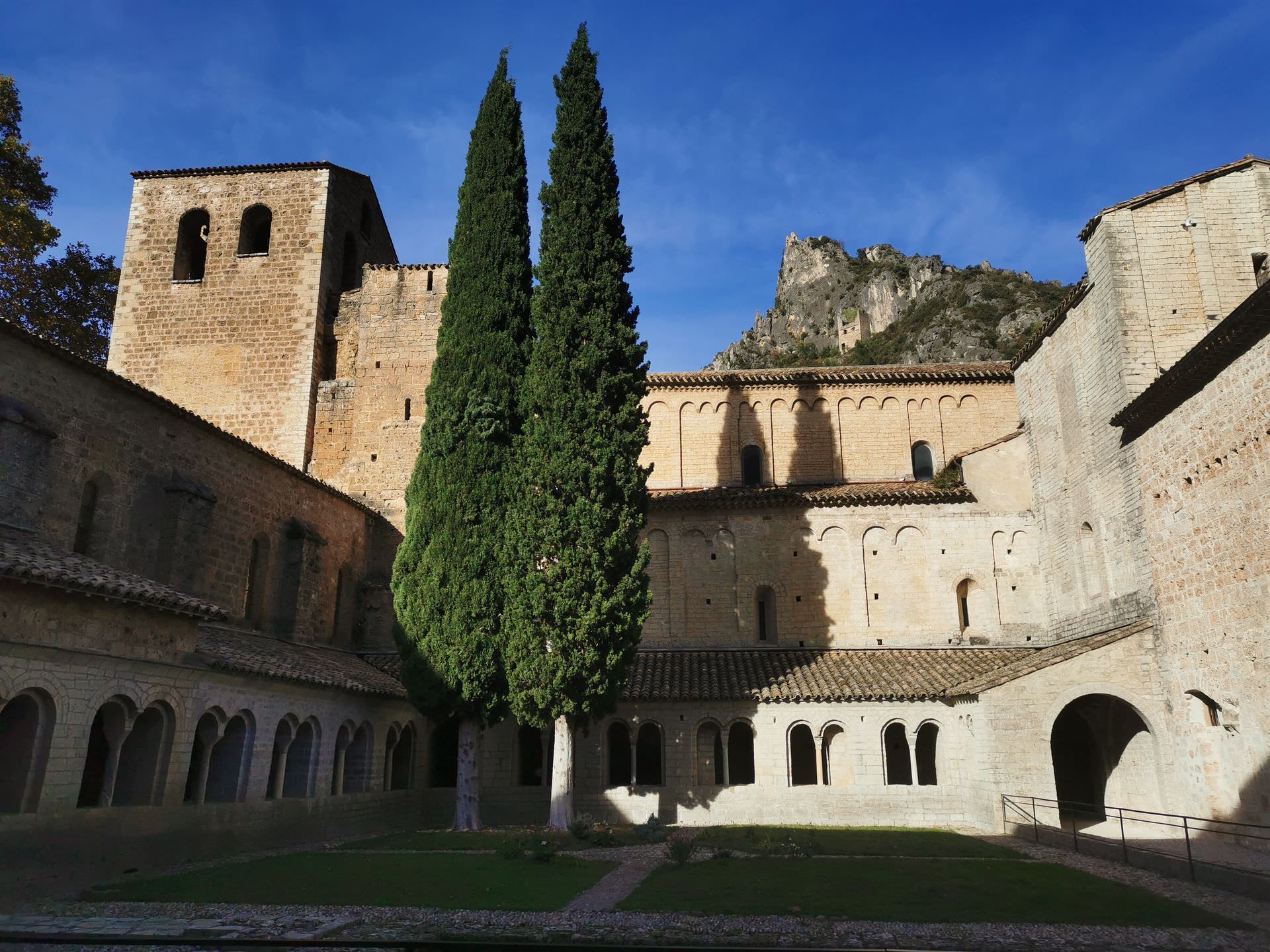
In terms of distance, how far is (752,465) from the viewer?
29.4 m

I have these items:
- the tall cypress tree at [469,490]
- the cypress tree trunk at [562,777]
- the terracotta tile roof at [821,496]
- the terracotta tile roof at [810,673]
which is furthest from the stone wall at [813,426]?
the cypress tree trunk at [562,777]

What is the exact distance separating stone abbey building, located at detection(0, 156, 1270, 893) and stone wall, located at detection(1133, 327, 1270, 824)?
0.07m

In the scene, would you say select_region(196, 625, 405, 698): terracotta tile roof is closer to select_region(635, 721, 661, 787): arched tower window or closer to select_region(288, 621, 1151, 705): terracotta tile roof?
select_region(288, 621, 1151, 705): terracotta tile roof

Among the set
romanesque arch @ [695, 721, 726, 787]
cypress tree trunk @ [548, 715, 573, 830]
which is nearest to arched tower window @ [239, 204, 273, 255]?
cypress tree trunk @ [548, 715, 573, 830]

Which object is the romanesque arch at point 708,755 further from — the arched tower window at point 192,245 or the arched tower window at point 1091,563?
the arched tower window at point 192,245

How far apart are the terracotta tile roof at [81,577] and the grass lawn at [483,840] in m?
5.96

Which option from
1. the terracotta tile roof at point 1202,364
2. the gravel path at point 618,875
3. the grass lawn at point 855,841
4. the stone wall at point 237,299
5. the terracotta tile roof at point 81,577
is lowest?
the grass lawn at point 855,841

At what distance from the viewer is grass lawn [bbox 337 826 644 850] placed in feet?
55.8

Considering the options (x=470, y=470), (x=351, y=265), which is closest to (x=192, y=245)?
(x=351, y=265)

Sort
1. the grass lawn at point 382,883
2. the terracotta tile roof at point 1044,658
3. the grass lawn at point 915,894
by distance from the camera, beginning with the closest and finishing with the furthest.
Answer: the grass lawn at point 915,894, the grass lawn at point 382,883, the terracotta tile roof at point 1044,658

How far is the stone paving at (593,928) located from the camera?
30.7ft

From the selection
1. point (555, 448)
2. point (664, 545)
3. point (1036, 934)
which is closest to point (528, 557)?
point (555, 448)

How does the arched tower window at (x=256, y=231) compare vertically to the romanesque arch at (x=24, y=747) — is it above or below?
above

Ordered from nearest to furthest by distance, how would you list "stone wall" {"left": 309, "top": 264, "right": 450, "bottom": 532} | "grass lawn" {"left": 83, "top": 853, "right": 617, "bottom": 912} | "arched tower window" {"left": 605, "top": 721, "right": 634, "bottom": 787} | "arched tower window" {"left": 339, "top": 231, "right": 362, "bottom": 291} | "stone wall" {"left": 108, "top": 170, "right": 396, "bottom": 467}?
"grass lawn" {"left": 83, "top": 853, "right": 617, "bottom": 912}
"arched tower window" {"left": 605, "top": 721, "right": 634, "bottom": 787}
"stone wall" {"left": 309, "top": 264, "right": 450, "bottom": 532}
"stone wall" {"left": 108, "top": 170, "right": 396, "bottom": 467}
"arched tower window" {"left": 339, "top": 231, "right": 362, "bottom": 291}
